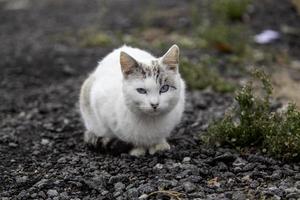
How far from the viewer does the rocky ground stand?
4.39 metres

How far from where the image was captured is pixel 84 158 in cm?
525

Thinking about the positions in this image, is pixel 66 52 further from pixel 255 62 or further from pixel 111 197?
pixel 111 197

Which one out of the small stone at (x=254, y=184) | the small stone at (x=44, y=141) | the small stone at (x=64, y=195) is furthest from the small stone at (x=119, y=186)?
the small stone at (x=44, y=141)

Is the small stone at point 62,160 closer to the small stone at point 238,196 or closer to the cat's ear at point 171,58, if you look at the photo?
the cat's ear at point 171,58

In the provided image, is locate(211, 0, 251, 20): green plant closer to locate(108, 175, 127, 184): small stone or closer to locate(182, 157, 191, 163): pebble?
locate(182, 157, 191, 163): pebble

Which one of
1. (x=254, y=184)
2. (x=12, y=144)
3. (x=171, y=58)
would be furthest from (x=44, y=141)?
(x=254, y=184)

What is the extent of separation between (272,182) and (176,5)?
8240 mm

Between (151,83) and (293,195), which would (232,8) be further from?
(293,195)

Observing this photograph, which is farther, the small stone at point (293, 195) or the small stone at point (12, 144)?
the small stone at point (12, 144)

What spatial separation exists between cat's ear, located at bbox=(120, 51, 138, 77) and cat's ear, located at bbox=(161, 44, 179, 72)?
25cm

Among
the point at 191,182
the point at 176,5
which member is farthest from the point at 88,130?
the point at 176,5

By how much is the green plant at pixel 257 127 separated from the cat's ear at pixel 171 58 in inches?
26.7

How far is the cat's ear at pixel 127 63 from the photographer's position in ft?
15.8

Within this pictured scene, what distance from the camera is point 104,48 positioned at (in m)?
10.0
